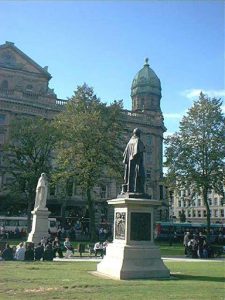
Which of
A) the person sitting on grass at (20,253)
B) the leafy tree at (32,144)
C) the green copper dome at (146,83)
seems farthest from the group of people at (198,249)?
the green copper dome at (146,83)

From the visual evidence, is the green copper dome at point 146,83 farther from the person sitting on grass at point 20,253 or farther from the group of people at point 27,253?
the person sitting on grass at point 20,253

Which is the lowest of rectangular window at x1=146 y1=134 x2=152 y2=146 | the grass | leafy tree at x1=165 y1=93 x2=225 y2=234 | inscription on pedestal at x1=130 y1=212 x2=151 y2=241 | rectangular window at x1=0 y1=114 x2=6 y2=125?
the grass

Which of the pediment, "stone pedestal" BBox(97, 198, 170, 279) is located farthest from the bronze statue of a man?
the pediment

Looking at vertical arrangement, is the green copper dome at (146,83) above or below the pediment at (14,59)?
above

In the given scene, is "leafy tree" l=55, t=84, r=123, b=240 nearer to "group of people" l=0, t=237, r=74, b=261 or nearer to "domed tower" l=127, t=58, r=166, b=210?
"group of people" l=0, t=237, r=74, b=261

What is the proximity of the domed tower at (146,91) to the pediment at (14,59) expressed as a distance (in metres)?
22.0

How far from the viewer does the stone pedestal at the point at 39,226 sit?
2867 cm

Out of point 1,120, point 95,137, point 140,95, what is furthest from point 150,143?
point 95,137

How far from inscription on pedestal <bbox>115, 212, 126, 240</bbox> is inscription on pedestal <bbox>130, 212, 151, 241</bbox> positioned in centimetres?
38

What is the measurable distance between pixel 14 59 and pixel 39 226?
40.1 meters

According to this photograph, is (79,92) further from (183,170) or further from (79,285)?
(79,285)

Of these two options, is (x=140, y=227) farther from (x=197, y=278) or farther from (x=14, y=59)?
(x=14, y=59)

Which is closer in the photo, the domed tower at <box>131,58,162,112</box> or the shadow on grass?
the shadow on grass

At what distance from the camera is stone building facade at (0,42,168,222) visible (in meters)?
59.1
